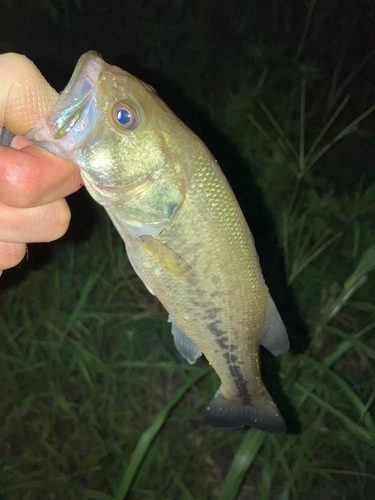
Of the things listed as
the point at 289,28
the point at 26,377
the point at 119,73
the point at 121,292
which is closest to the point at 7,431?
the point at 26,377

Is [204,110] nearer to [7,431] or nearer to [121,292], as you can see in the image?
[121,292]

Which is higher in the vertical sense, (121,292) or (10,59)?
(10,59)

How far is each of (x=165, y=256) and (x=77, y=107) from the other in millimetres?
409

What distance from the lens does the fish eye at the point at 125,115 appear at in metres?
0.85

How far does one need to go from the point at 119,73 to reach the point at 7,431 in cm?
259

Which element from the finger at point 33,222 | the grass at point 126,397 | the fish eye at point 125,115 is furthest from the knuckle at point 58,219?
the grass at point 126,397

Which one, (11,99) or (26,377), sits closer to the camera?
(11,99)

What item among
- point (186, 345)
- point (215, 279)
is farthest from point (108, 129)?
point (186, 345)

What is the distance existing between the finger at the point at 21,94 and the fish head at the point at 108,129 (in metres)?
0.09

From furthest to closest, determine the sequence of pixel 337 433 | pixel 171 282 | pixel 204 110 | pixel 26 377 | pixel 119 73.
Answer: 1. pixel 204 110
2. pixel 26 377
3. pixel 337 433
4. pixel 171 282
5. pixel 119 73

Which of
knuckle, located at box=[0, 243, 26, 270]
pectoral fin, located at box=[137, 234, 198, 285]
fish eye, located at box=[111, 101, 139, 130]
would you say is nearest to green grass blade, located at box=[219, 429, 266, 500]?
pectoral fin, located at box=[137, 234, 198, 285]

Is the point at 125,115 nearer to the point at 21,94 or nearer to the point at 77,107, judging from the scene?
the point at 77,107

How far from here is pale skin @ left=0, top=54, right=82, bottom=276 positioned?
0.89 m

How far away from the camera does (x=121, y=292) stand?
258 cm
